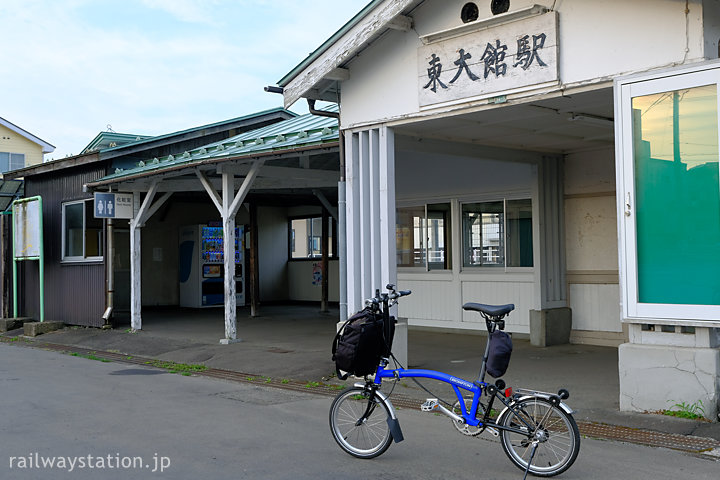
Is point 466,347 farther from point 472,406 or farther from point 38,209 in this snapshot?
point 38,209

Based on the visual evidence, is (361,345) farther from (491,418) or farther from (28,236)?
(28,236)

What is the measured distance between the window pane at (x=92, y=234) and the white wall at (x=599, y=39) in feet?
33.1

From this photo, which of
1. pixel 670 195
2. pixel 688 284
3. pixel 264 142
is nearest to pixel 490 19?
pixel 670 195

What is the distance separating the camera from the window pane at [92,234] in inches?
682

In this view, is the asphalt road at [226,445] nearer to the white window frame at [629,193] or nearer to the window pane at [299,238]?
the white window frame at [629,193]

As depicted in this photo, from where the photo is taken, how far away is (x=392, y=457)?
20.1 ft

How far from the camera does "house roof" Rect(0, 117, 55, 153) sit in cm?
3722

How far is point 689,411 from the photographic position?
700cm

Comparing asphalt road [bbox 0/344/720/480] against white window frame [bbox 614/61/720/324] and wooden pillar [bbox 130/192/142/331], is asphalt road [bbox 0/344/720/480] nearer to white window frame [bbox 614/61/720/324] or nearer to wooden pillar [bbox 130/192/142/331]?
white window frame [bbox 614/61/720/324]

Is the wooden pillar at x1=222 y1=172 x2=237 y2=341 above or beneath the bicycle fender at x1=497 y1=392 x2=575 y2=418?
above

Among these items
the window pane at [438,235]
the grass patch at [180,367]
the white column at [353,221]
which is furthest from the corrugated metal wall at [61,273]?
the white column at [353,221]

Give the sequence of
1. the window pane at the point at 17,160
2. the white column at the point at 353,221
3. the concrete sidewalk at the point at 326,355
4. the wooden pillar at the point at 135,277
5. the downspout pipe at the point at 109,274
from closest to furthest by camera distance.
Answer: the concrete sidewalk at the point at 326,355 → the white column at the point at 353,221 → the wooden pillar at the point at 135,277 → the downspout pipe at the point at 109,274 → the window pane at the point at 17,160

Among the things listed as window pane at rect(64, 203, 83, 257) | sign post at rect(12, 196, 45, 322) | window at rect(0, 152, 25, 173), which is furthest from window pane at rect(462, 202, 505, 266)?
window at rect(0, 152, 25, 173)

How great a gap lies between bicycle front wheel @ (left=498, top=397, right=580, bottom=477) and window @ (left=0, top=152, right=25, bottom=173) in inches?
1444
